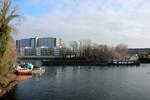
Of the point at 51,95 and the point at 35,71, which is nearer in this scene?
the point at 51,95

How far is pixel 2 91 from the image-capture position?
39.0m

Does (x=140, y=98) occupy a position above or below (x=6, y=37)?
below

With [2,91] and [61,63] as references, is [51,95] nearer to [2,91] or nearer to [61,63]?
[2,91]

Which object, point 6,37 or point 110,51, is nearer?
point 6,37

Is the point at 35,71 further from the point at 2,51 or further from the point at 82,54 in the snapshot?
the point at 82,54

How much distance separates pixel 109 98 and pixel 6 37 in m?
15.2

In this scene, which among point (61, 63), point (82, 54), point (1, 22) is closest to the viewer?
point (1, 22)

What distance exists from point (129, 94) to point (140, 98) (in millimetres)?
3350

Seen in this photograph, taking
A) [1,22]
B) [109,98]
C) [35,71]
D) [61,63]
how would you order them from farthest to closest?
[61,63]
[35,71]
[109,98]
[1,22]

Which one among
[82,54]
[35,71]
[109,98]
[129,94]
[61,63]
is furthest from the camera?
[82,54]

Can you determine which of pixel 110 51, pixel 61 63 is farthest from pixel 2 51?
pixel 110 51

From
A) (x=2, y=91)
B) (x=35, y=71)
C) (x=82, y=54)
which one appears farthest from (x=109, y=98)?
(x=82, y=54)

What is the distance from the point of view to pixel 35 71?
8169 centimetres

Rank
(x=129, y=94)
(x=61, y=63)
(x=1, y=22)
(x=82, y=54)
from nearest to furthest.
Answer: (x=1, y=22)
(x=129, y=94)
(x=61, y=63)
(x=82, y=54)
